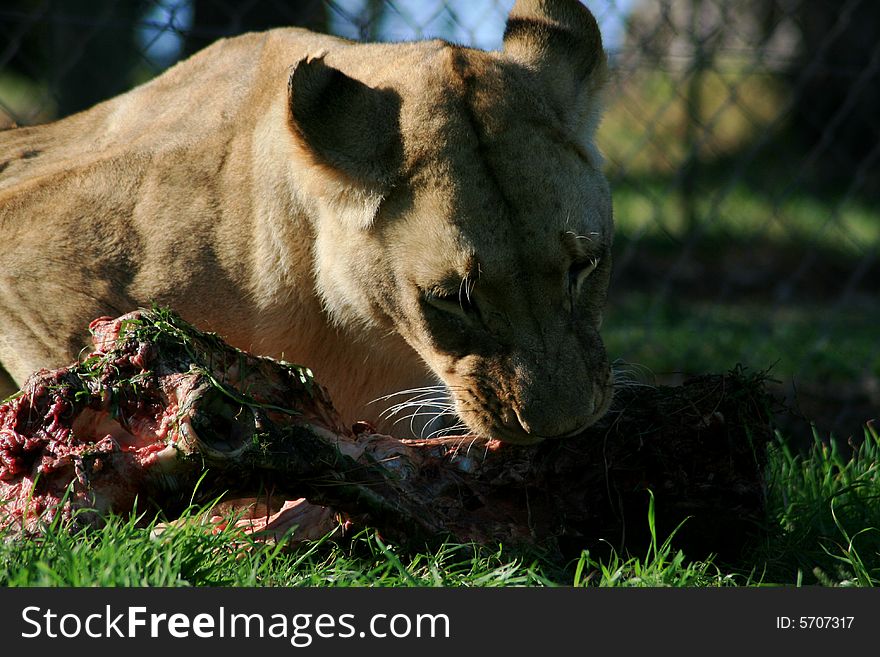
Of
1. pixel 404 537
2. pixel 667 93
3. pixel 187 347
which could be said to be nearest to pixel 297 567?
pixel 404 537

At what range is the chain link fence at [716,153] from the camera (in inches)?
246

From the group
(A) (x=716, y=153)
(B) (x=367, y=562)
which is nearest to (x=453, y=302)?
(B) (x=367, y=562)

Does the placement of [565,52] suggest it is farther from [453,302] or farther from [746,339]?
[746,339]

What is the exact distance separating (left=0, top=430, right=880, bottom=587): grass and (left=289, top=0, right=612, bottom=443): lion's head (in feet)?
1.23

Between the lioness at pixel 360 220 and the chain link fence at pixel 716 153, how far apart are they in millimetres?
701

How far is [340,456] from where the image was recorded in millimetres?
2727

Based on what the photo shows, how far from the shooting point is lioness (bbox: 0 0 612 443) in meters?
2.97

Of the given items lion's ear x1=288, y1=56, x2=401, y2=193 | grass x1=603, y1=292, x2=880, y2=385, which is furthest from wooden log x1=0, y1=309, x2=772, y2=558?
grass x1=603, y1=292, x2=880, y2=385

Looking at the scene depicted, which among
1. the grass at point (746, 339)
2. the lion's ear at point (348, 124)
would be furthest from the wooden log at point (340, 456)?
the grass at point (746, 339)

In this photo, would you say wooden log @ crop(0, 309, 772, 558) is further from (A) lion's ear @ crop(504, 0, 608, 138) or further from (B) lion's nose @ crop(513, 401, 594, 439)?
(A) lion's ear @ crop(504, 0, 608, 138)

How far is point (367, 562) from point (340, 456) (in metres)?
0.29

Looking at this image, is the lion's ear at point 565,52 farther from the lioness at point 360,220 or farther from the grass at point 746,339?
the grass at point 746,339

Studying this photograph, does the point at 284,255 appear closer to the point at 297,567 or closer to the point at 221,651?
the point at 297,567

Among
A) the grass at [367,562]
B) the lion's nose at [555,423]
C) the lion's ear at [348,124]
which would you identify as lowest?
the grass at [367,562]
